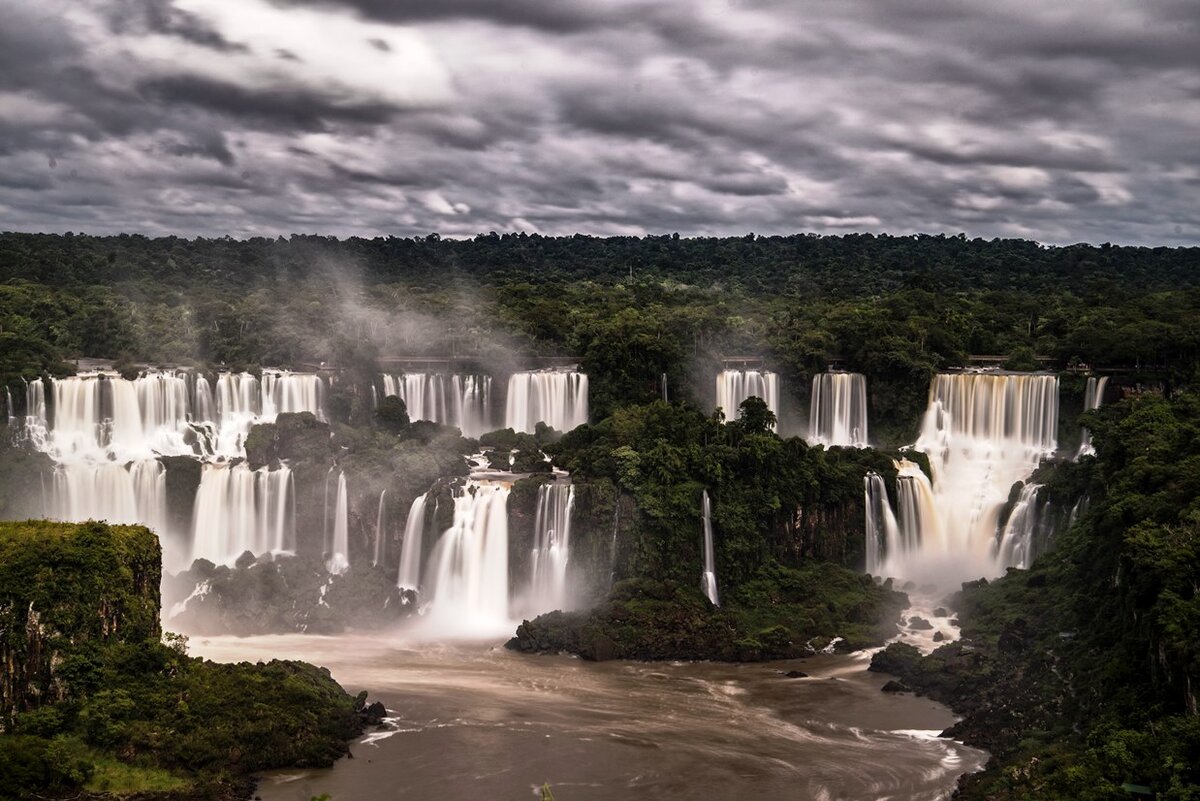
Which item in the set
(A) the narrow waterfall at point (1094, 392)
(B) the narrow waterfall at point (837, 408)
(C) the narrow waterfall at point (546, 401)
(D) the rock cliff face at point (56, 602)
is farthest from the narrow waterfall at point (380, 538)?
(A) the narrow waterfall at point (1094, 392)

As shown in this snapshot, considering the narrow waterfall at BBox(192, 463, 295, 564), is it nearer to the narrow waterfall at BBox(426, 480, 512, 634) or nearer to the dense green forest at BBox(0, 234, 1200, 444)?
the narrow waterfall at BBox(426, 480, 512, 634)

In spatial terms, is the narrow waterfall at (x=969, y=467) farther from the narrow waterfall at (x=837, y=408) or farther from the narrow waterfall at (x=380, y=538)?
the narrow waterfall at (x=380, y=538)

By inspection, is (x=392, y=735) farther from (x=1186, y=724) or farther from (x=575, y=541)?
(x=1186, y=724)

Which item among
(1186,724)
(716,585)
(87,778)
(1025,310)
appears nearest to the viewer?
(1186,724)

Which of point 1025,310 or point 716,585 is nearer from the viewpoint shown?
point 716,585

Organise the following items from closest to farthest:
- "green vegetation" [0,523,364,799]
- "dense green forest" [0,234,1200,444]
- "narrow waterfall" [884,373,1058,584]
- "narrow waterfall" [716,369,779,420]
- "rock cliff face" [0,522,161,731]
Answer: "green vegetation" [0,523,364,799] → "rock cliff face" [0,522,161,731] → "narrow waterfall" [884,373,1058,584] → "dense green forest" [0,234,1200,444] → "narrow waterfall" [716,369,779,420]

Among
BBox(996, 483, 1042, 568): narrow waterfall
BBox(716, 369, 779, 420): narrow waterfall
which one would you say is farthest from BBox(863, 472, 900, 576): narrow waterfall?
BBox(716, 369, 779, 420): narrow waterfall

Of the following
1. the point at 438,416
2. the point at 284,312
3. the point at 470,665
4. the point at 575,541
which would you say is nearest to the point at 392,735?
the point at 470,665
